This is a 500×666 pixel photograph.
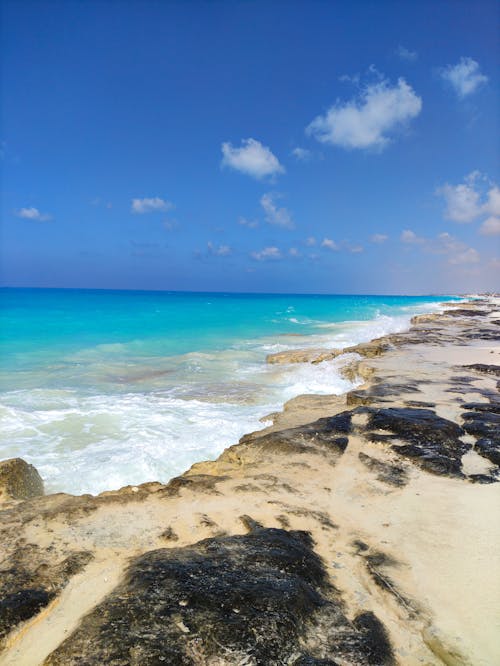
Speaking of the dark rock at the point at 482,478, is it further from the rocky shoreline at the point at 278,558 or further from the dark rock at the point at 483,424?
the dark rock at the point at 483,424

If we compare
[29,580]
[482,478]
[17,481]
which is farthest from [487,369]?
[29,580]

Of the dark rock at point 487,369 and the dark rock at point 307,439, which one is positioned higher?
the dark rock at point 487,369

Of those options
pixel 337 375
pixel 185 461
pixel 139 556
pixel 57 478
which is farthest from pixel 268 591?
pixel 337 375

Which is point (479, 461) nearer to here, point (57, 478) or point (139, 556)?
point (139, 556)

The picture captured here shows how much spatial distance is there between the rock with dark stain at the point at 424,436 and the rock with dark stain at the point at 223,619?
10.7 feet

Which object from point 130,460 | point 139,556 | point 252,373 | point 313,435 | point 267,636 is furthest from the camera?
point 252,373

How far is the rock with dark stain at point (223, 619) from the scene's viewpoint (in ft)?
8.10

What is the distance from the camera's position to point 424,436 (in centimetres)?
662

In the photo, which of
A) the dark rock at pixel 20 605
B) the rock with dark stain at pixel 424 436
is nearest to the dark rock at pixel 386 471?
the rock with dark stain at pixel 424 436

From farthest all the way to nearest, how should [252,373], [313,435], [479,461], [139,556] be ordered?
[252,373]
[313,435]
[479,461]
[139,556]

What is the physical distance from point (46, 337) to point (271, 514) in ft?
95.5

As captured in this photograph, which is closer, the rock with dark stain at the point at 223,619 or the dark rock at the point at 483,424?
the rock with dark stain at the point at 223,619

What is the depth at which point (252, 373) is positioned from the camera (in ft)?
54.2

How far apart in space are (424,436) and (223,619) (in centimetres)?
507
